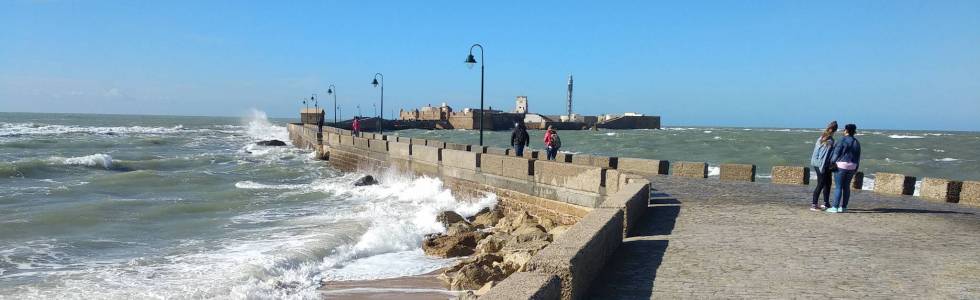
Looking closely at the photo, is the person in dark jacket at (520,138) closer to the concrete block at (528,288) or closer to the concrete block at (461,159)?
the concrete block at (461,159)

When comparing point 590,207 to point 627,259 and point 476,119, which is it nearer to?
point 627,259

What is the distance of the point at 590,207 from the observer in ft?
37.2

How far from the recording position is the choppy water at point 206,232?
352 inches

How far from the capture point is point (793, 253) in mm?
6305

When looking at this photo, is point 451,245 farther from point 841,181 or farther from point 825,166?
point 841,181

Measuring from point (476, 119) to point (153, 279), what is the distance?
90477 mm

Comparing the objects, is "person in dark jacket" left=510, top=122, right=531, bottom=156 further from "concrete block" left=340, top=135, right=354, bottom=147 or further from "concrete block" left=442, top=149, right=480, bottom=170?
"concrete block" left=340, top=135, right=354, bottom=147

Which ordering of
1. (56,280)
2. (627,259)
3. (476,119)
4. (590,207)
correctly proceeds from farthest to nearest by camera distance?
1. (476,119)
2. (590,207)
3. (56,280)
4. (627,259)

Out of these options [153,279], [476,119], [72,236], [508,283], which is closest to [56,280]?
[153,279]

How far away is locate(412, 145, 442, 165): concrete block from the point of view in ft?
59.3

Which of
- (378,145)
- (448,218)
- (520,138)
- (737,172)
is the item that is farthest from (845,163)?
(378,145)

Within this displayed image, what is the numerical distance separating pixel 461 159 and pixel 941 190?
392 inches

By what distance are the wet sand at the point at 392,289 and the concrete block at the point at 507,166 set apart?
4.88m

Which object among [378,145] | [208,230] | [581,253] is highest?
[581,253]
